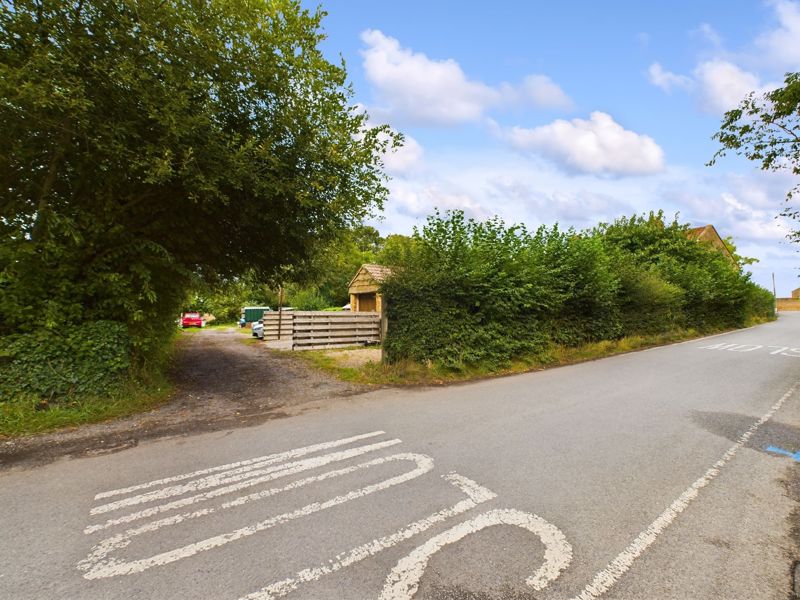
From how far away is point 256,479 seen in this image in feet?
11.6

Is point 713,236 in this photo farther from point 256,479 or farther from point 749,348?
point 256,479

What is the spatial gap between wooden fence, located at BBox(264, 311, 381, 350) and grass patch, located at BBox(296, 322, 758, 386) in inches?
33.0

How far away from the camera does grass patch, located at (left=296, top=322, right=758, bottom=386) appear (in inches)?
326

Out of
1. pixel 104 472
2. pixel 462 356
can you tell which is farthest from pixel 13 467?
pixel 462 356

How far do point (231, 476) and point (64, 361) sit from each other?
3.95 meters

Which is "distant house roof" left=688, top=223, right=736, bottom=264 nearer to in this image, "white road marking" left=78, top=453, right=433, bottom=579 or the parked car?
the parked car

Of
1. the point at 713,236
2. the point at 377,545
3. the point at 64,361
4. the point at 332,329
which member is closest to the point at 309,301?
the point at 332,329

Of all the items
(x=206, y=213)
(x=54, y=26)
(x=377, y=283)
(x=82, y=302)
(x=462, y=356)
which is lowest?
(x=462, y=356)

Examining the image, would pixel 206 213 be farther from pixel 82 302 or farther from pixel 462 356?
pixel 462 356

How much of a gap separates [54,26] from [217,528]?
6.56 metres

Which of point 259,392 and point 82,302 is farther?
point 259,392

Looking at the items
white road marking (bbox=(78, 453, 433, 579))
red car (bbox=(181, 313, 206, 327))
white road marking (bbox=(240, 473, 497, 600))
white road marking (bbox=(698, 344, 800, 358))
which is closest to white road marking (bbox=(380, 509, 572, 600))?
white road marking (bbox=(240, 473, 497, 600))

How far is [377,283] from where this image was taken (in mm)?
8977

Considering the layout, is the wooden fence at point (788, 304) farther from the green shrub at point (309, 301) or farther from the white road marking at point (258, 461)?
the white road marking at point (258, 461)
